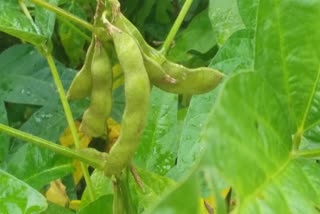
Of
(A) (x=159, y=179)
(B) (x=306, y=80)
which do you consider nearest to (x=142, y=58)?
(B) (x=306, y=80)

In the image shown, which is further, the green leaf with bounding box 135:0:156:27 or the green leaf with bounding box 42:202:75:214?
the green leaf with bounding box 135:0:156:27

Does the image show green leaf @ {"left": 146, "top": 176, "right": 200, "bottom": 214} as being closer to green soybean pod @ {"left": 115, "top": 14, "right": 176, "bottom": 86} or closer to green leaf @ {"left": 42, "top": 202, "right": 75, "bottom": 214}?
green soybean pod @ {"left": 115, "top": 14, "right": 176, "bottom": 86}

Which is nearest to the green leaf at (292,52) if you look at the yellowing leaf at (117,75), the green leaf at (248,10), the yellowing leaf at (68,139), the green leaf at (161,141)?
the green leaf at (248,10)

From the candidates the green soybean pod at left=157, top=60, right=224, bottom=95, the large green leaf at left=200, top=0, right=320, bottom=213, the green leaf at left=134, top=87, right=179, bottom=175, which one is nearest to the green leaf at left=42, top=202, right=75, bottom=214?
the green leaf at left=134, top=87, right=179, bottom=175

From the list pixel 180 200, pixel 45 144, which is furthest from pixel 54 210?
pixel 180 200

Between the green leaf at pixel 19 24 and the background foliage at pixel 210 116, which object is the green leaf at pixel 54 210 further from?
the green leaf at pixel 19 24

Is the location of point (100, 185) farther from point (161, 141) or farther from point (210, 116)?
point (210, 116)
